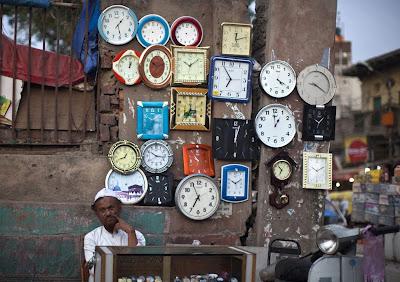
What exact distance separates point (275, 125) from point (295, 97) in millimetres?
395

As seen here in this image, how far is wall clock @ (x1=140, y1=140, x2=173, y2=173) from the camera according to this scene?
22.0 feet

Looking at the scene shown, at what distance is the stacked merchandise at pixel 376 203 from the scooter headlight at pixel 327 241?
4.15m

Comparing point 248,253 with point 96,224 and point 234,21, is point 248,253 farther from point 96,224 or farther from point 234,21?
point 234,21

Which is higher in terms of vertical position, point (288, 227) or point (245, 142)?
point (245, 142)

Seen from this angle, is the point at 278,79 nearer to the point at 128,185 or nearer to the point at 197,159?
the point at 197,159

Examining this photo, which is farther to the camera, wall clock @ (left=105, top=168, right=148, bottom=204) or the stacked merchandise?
the stacked merchandise

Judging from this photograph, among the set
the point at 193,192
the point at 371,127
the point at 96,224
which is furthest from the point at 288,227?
the point at 371,127

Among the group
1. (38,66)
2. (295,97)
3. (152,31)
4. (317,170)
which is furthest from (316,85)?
(38,66)

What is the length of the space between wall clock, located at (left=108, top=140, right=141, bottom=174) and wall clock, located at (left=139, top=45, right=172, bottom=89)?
26.0 inches

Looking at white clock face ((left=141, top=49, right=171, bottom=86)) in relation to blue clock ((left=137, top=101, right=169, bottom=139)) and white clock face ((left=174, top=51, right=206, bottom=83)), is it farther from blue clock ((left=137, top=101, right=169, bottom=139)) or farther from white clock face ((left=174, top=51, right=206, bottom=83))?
blue clock ((left=137, top=101, right=169, bottom=139))

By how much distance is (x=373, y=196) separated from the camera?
29.5 feet

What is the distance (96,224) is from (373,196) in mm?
4168

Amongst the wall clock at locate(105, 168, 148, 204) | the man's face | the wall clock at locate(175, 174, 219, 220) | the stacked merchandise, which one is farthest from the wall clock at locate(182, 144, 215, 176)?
the stacked merchandise

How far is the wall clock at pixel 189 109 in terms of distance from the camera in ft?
22.4
